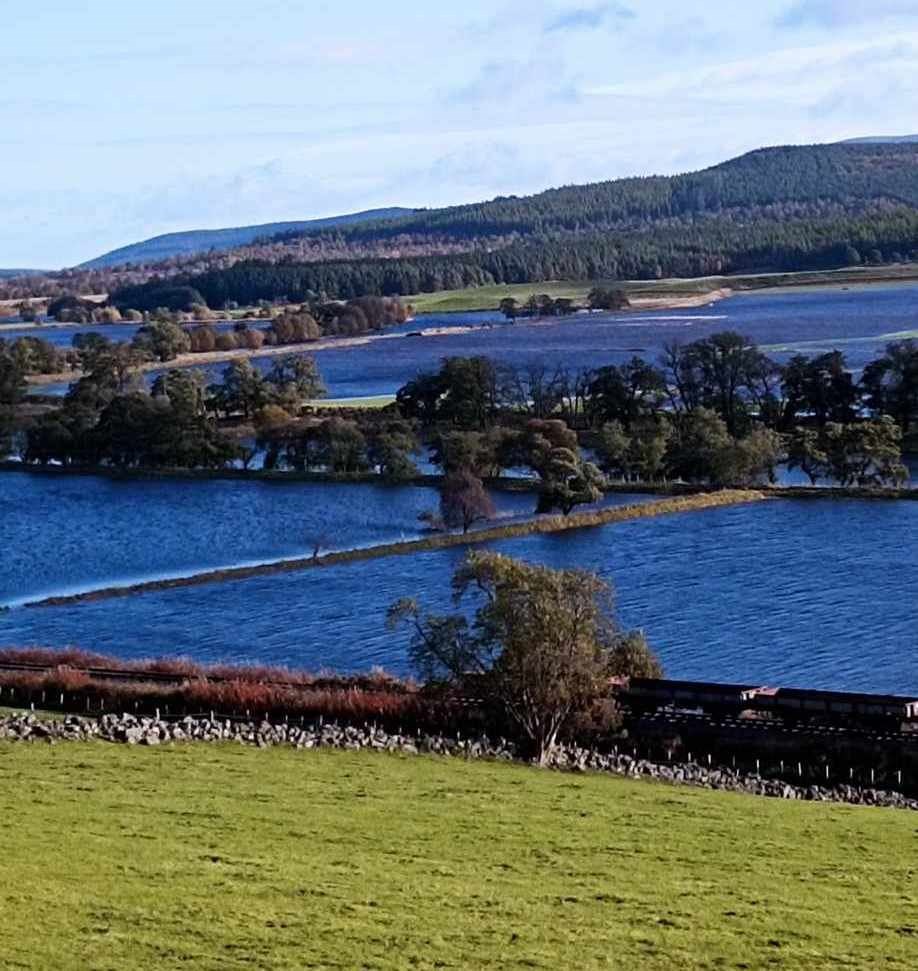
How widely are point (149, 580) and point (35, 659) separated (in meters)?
15.4

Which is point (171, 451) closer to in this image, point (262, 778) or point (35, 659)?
point (35, 659)

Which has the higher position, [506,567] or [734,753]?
[506,567]

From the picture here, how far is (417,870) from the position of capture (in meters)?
18.1

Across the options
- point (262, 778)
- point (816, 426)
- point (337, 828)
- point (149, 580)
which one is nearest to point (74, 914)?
point (337, 828)

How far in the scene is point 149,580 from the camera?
170ft

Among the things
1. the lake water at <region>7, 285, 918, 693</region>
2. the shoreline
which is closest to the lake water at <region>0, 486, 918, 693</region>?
the lake water at <region>7, 285, 918, 693</region>

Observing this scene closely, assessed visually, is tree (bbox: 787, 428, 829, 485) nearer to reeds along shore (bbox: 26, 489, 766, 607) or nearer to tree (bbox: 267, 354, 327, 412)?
reeds along shore (bbox: 26, 489, 766, 607)

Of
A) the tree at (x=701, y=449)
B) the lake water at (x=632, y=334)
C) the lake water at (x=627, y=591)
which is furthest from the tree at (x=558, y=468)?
the lake water at (x=632, y=334)

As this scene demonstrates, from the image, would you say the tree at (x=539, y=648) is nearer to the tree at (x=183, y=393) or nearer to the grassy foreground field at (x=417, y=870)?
the grassy foreground field at (x=417, y=870)

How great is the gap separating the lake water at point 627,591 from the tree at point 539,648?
306 inches

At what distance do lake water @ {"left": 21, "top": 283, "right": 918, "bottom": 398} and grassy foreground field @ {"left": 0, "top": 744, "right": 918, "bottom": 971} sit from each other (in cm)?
7804

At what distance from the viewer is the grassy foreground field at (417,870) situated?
14789 mm

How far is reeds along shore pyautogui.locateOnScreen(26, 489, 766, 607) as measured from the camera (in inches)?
1960

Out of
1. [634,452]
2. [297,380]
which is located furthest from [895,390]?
[297,380]
